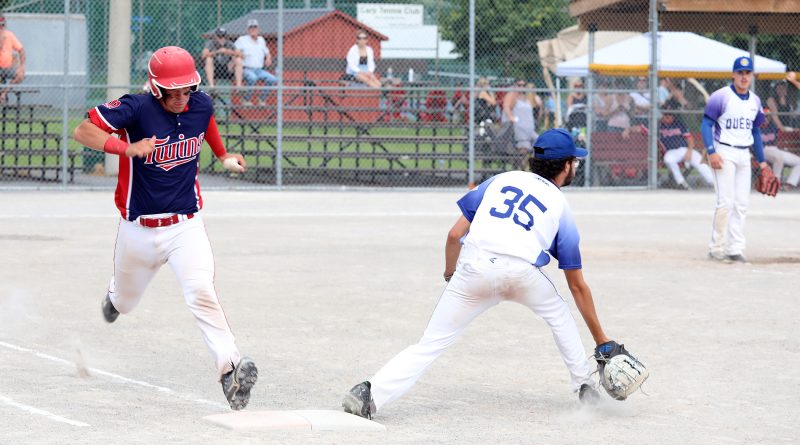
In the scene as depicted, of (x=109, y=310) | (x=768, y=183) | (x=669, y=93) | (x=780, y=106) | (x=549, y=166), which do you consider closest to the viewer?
(x=549, y=166)

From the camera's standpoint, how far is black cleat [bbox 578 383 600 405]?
7.05 metres

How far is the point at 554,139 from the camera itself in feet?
22.3

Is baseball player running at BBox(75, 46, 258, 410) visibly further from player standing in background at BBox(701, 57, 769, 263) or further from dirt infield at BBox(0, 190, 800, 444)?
player standing in background at BBox(701, 57, 769, 263)

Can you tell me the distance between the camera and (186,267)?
718 centimetres

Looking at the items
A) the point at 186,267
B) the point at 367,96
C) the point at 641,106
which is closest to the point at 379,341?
the point at 186,267

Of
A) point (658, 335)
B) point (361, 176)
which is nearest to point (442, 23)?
point (361, 176)

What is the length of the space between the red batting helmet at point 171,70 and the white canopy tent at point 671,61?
1686 centimetres

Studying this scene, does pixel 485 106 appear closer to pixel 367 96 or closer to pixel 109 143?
pixel 367 96

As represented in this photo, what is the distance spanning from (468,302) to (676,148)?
17.1 m

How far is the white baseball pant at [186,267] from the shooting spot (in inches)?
277

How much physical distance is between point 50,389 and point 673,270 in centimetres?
719

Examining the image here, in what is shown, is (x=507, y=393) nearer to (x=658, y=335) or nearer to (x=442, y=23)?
(x=658, y=335)

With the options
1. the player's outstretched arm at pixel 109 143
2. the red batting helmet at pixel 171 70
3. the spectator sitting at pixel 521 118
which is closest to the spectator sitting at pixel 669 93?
the spectator sitting at pixel 521 118

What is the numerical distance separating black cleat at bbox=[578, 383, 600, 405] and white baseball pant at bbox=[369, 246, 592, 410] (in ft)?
0.98
